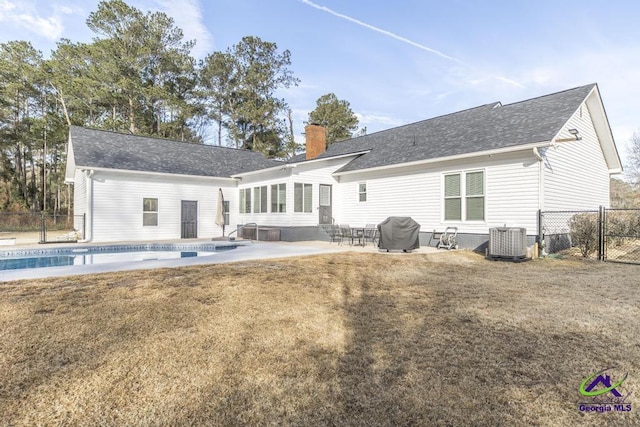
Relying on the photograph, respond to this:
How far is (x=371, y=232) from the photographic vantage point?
14.7 metres

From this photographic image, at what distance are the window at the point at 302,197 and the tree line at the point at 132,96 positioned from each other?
18.6 m

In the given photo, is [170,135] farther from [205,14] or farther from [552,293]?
[552,293]

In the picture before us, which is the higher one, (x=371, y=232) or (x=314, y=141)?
(x=314, y=141)

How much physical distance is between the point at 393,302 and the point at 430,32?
15.5 meters

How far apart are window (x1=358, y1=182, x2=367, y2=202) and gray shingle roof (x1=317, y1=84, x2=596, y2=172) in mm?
834

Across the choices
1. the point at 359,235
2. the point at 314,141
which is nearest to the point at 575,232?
the point at 359,235

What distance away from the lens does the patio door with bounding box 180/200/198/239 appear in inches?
663

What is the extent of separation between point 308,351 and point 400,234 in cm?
842

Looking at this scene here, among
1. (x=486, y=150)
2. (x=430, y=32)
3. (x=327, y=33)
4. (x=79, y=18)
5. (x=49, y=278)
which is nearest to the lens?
(x=49, y=278)

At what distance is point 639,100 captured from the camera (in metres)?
21.3

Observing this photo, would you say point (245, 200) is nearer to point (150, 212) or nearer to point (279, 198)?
point (279, 198)

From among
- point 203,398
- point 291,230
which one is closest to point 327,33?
point 291,230

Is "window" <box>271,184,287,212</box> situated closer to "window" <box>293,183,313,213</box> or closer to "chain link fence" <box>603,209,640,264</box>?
"window" <box>293,183,313,213</box>

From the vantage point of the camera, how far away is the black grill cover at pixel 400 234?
11.2m
